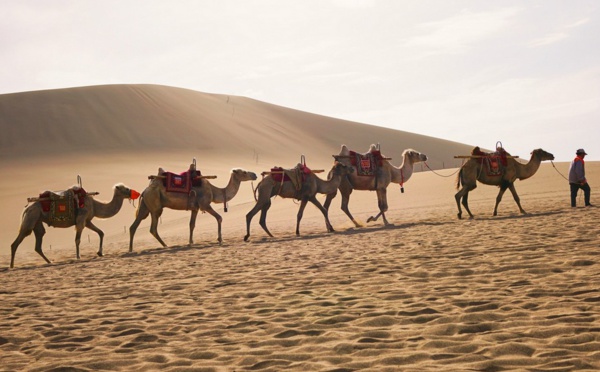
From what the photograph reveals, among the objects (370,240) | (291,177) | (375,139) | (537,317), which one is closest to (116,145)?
(375,139)

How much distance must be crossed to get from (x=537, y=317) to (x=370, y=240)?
7157 millimetres

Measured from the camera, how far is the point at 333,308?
6473 millimetres

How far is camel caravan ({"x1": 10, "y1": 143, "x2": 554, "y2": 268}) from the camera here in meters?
14.8

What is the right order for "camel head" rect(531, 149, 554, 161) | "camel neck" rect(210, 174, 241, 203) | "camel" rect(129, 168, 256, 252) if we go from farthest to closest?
"camel head" rect(531, 149, 554, 161), "camel neck" rect(210, 174, 241, 203), "camel" rect(129, 168, 256, 252)

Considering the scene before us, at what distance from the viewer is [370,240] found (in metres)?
12.6

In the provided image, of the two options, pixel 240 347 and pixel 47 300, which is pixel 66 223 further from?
pixel 240 347

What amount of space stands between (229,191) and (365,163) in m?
3.51

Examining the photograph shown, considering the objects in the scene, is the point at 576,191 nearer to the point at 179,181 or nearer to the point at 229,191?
the point at 229,191


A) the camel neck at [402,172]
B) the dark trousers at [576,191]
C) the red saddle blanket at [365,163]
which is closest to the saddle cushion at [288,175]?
the red saddle blanket at [365,163]

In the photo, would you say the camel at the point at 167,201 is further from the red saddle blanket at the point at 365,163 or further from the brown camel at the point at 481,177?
the brown camel at the point at 481,177

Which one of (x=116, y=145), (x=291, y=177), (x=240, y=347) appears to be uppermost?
(x=116, y=145)

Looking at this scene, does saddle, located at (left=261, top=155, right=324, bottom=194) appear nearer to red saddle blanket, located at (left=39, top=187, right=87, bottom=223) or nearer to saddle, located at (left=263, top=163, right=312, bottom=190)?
saddle, located at (left=263, top=163, right=312, bottom=190)

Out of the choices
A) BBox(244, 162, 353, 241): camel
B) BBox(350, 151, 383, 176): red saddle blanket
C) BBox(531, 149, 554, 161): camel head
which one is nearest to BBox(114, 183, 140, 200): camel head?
BBox(244, 162, 353, 241): camel

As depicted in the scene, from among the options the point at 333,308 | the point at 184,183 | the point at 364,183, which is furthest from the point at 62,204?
the point at 333,308
